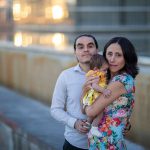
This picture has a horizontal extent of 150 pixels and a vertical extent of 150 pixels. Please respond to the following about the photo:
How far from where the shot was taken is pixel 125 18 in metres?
39.5

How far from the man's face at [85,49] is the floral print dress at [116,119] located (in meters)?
0.36

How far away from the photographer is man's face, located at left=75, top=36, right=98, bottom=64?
12.0 ft

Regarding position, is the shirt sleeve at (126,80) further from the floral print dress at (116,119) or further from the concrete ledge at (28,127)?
the concrete ledge at (28,127)

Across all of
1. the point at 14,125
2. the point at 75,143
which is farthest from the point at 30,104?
the point at 75,143

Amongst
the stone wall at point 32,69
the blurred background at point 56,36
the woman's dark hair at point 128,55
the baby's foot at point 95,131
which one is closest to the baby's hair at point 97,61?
the woman's dark hair at point 128,55

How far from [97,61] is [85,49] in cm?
27

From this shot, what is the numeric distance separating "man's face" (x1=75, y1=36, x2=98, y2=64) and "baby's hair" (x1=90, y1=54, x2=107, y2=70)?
0.66ft

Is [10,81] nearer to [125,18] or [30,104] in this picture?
[30,104]

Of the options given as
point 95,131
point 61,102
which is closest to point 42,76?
point 61,102

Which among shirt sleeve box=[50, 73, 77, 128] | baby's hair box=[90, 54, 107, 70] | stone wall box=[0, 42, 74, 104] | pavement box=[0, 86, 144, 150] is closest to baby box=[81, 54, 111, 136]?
baby's hair box=[90, 54, 107, 70]

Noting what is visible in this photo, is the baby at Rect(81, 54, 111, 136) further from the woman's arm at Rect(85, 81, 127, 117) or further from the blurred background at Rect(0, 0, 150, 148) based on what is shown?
the blurred background at Rect(0, 0, 150, 148)

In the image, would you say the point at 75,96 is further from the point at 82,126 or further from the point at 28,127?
the point at 28,127

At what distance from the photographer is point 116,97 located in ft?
11.0

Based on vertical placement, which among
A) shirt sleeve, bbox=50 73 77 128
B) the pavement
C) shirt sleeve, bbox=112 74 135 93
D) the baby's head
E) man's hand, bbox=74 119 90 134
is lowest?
the pavement
